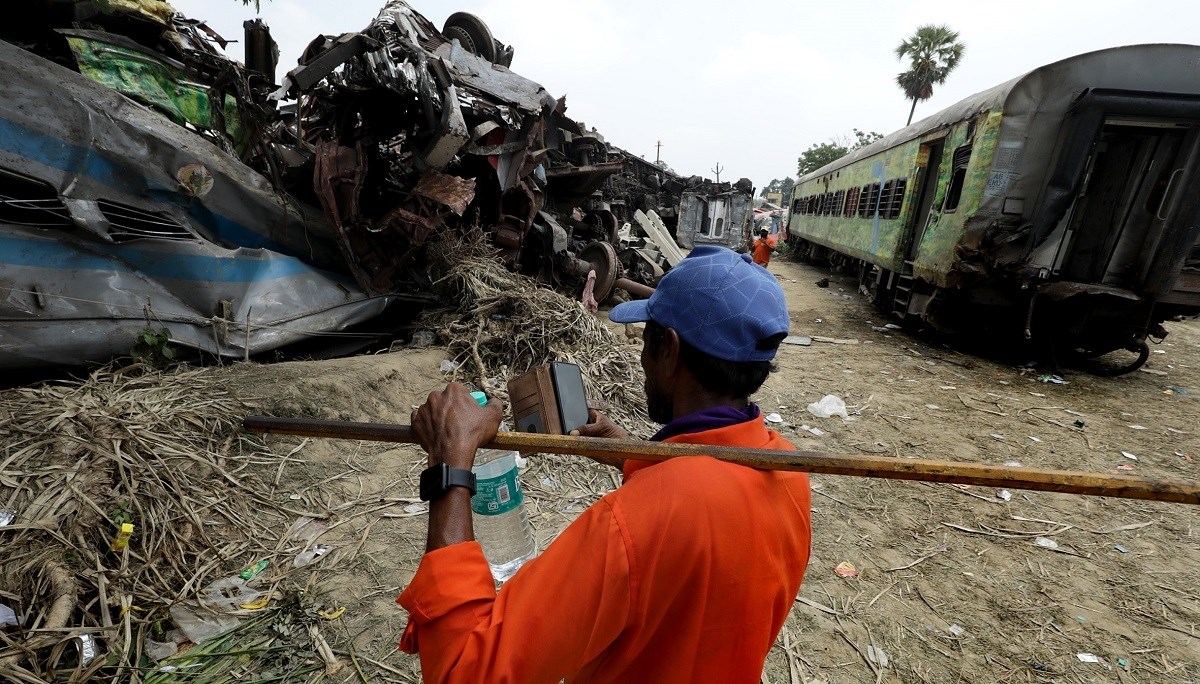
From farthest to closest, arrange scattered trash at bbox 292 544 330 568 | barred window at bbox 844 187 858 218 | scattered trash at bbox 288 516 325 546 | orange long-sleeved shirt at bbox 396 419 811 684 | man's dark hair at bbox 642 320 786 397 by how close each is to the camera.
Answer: barred window at bbox 844 187 858 218
scattered trash at bbox 288 516 325 546
scattered trash at bbox 292 544 330 568
man's dark hair at bbox 642 320 786 397
orange long-sleeved shirt at bbox 396 419 811 684

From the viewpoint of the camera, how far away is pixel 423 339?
17.2 ft

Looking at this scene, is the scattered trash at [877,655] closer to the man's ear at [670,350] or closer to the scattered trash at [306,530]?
the man's ear at [670,350]

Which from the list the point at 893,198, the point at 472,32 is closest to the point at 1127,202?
the point at 893,198

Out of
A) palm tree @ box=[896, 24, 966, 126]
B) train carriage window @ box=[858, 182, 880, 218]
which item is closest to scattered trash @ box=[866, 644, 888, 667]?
train carriage window @ box=[858, 182, 880, 218]

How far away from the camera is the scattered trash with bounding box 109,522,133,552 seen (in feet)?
7.06

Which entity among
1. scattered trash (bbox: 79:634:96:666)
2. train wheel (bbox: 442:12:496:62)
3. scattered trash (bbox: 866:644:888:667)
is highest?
train wheel (bbox: 442:12:496:62)

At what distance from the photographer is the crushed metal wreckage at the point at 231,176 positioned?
129 inches

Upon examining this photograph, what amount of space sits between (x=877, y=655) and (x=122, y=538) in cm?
358

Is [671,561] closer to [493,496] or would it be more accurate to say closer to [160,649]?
[493,496]

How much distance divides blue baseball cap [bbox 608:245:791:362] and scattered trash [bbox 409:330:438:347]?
4.44 meters

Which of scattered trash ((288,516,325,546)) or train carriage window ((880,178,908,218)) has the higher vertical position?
train carriage window ((880,178,908,218))

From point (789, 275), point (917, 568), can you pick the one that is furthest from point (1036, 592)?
point (789, 275)

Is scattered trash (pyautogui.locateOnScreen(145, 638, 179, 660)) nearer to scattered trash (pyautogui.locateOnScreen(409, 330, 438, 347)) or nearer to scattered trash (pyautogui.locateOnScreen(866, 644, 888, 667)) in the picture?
scattered trash (pyautogui.locateOnScreen(866, 644, 888, 667))

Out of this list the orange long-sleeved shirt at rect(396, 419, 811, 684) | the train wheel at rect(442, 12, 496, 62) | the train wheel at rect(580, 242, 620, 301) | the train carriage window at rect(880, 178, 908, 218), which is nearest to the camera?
the orange long-sleeved shirt at rect(396, 419, 811, 684)
